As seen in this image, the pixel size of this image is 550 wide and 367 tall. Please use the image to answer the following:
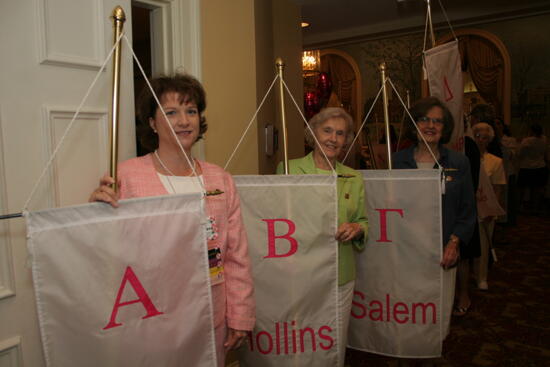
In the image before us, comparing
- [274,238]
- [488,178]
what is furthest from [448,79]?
[274,238]

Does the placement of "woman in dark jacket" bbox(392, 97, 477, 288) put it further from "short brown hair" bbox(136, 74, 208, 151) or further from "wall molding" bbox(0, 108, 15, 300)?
"wall molding" bbox(0, 108, 15, 300)

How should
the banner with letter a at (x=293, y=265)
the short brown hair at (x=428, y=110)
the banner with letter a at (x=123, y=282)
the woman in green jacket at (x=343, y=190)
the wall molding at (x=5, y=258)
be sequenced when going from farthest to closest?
1. the short brown hair at (x=428, y=110)
2. the woman in green jacket at (x=343, y=190)
3. the banner with letter a at (x=293, y=265)
4. the wall molding at (x=5, y=258)
5. the banner with letter a at (x=123, y=282)

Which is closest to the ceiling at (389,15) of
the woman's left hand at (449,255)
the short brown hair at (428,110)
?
the short brown hair at (428,110)

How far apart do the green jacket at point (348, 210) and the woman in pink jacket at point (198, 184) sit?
1.86ft

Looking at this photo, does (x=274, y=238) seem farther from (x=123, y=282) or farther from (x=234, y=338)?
(x=123, y=282)

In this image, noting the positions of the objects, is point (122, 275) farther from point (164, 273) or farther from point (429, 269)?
point (429, 269)

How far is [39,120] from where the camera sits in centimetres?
142

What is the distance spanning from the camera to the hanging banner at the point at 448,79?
2.52 metres

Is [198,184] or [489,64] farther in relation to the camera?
[489,64]

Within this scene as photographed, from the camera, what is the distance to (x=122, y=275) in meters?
1.14

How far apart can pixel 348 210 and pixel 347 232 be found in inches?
7.3

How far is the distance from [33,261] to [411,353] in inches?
67.3

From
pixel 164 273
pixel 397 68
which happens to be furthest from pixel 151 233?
pixel 397 68

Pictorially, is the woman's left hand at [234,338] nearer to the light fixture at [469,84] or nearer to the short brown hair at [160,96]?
the short brown hair at [160,96]
